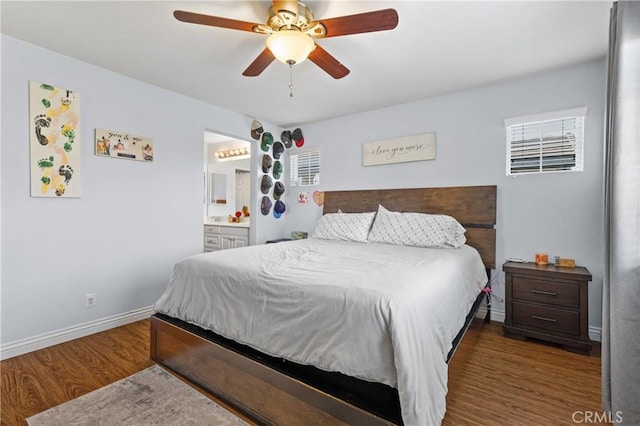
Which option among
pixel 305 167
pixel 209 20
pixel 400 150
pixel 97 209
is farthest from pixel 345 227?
pixel 97 209

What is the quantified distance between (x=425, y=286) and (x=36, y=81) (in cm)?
329

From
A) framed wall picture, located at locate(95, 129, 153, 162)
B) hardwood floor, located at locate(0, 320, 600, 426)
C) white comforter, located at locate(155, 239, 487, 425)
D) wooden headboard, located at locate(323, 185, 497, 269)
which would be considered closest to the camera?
white comforter, located at locate(155, 239, 487, 425)

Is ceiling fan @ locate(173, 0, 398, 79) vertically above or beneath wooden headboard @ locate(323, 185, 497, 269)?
above

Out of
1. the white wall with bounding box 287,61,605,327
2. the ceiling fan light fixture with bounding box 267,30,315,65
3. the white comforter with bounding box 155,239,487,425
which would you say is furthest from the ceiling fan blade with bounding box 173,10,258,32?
the white wall with bounding box 287,61,605,327

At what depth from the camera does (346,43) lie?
2.29m

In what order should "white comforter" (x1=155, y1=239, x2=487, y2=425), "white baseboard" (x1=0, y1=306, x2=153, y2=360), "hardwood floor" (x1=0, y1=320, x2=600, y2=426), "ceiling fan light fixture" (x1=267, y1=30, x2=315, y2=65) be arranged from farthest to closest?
"white baseboard" (x1=0, y1=306, x2=153, y2=360)
"ceiling fan light fixture" (x1=267, y1=30, x2=315, y2=65)
"hardwood floor" (x1=0, y1=320, x2=600, y2=426)
"white comforter" (x1=155, y1=239, x2=487, y2=425)

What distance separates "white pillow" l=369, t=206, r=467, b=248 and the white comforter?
50 centimetres

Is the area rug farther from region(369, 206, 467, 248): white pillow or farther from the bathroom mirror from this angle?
the bathroom mirror

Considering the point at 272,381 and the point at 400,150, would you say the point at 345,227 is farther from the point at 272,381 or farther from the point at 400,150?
the point at 272,381

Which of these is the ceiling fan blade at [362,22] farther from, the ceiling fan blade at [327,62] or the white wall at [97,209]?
the white wall at [97,209]

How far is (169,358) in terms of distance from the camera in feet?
6.93

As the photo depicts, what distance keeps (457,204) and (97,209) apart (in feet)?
11.7

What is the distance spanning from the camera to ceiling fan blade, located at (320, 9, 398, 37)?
5.14 feet

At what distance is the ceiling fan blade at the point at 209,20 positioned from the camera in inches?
63.1
